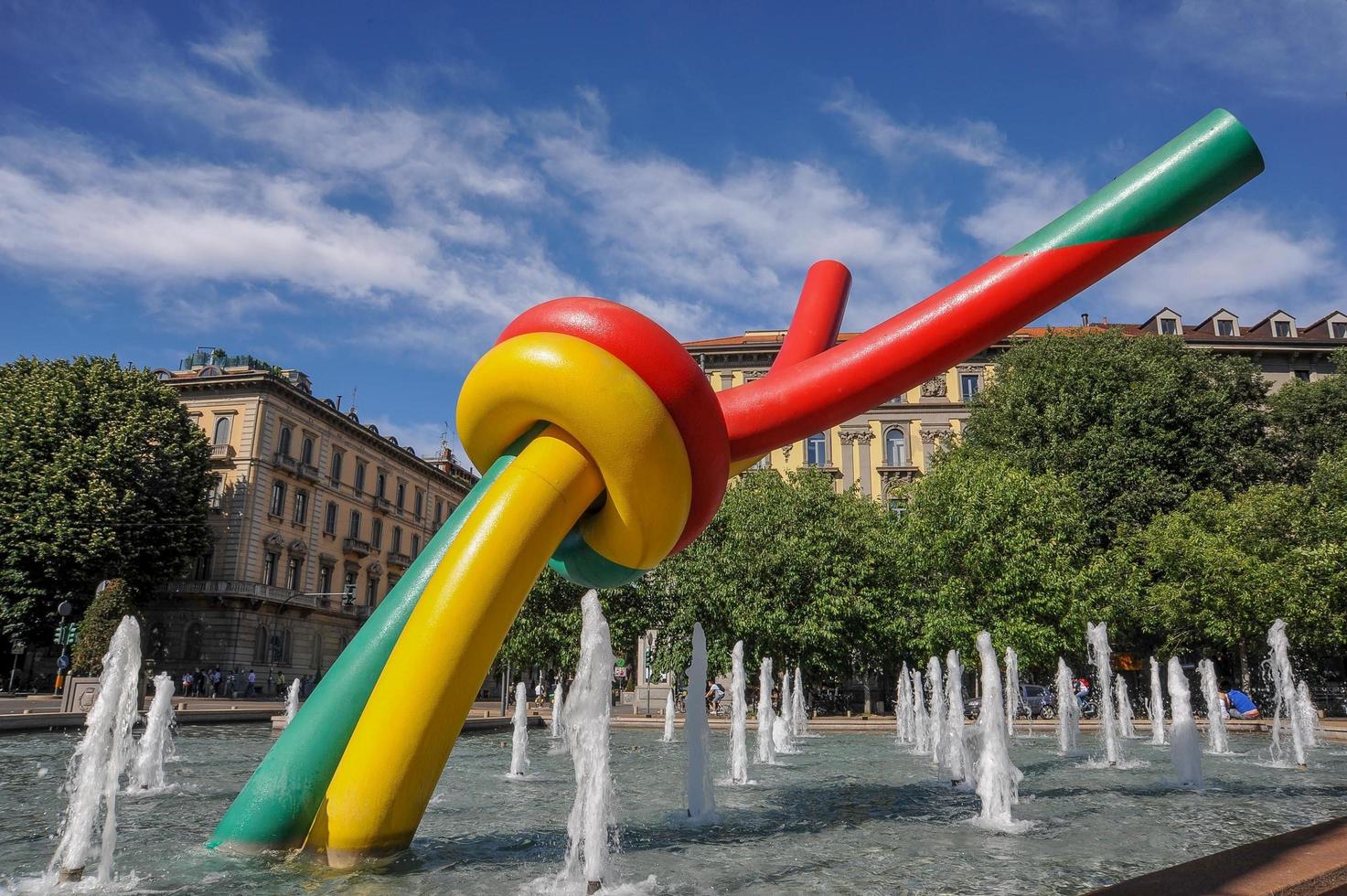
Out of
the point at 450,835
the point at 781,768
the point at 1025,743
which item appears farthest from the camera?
the point at 1025,743

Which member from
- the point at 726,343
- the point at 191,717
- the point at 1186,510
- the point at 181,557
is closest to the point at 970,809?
the point at 191,717

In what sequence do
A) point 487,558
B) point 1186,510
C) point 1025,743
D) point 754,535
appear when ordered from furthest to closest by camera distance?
point 1186,510 < point 754,535 < point 1025,743 < point 487,558

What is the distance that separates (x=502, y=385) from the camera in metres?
5.52

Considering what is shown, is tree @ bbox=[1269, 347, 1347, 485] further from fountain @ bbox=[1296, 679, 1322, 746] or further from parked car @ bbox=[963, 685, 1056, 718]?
fountain @ bbox=[1296, 679, 1322, 746]

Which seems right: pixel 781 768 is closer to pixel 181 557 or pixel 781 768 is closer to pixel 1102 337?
pixel 1102 337

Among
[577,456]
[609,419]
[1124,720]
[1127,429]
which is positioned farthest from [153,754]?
[1127,429]

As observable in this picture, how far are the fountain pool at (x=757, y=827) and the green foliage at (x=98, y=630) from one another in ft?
20.3

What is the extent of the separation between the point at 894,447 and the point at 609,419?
44.6 m

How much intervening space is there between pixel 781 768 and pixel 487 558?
9.12 meters

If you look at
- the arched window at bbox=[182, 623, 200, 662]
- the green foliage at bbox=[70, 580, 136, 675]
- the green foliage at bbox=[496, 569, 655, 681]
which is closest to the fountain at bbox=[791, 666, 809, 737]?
the green foliage at bbox=[496, 569, 655, 681]

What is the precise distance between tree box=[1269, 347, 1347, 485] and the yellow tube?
114 feet

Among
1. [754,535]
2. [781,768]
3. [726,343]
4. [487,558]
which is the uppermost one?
[726,343]

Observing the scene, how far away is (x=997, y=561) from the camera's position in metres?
25.7

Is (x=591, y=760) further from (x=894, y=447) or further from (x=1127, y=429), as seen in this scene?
(x=894, y=447)
